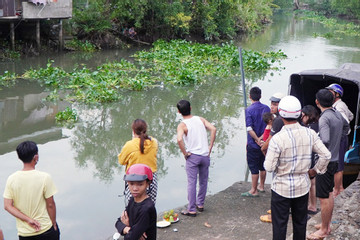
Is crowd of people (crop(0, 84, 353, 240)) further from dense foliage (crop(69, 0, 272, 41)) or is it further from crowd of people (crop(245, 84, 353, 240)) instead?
dense foliage (crop(69, 0, 272, 41))

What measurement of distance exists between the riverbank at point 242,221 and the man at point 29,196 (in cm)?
194

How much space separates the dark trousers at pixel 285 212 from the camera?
4315mm

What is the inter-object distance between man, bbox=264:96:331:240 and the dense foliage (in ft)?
78.1

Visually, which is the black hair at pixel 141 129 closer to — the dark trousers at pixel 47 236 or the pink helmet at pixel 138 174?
the dark trousers at pixel 47 236

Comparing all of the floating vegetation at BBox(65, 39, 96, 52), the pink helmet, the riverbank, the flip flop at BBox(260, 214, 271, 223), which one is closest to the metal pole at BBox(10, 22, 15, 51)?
the floating vegetation at BBox(65, 39, 96, 52)

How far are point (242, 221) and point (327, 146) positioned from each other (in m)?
1.59

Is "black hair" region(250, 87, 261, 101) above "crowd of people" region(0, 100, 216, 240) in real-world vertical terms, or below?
above

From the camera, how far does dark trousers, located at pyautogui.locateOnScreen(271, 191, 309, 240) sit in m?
4.32

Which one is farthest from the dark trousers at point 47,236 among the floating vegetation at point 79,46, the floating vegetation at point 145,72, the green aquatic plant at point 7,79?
the floating vegetation at point 79,46

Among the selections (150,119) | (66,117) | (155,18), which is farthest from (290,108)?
(155,18)

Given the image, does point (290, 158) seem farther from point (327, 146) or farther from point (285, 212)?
point (327, 146)

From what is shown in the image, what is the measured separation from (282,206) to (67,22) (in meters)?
24.4

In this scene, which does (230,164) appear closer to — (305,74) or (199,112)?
(305,74)

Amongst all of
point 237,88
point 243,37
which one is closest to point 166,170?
point 237,88
